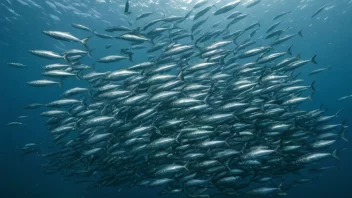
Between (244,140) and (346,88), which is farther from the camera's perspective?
(346,88)

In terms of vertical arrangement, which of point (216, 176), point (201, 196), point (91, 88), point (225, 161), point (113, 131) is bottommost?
point (201, 196)

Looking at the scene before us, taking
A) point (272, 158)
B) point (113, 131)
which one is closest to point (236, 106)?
point (272, 158)

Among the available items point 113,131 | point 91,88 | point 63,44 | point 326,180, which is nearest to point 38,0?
point 63,44

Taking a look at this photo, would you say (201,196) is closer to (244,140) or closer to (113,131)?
(244,140)

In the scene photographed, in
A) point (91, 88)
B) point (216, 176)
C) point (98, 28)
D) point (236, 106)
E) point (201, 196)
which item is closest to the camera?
point (236, 106)

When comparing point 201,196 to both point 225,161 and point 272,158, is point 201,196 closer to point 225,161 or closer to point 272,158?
point 225,161

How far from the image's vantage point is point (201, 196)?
7586 millimetres

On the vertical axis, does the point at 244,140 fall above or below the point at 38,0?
below

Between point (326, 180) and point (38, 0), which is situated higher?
point (38, 0)

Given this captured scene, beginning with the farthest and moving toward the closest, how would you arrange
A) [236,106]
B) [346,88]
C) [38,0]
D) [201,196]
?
1. [346,88]
2. [38,0]
3. [201,196]
4. [236,106]

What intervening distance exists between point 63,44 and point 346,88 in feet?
262

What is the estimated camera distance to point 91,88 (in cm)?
863

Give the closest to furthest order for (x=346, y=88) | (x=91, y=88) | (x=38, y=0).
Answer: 1. (x=91, y=88)
2. (x=38, y=0)
3. (x=346, y=88)

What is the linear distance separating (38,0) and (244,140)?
1984 centimetres
